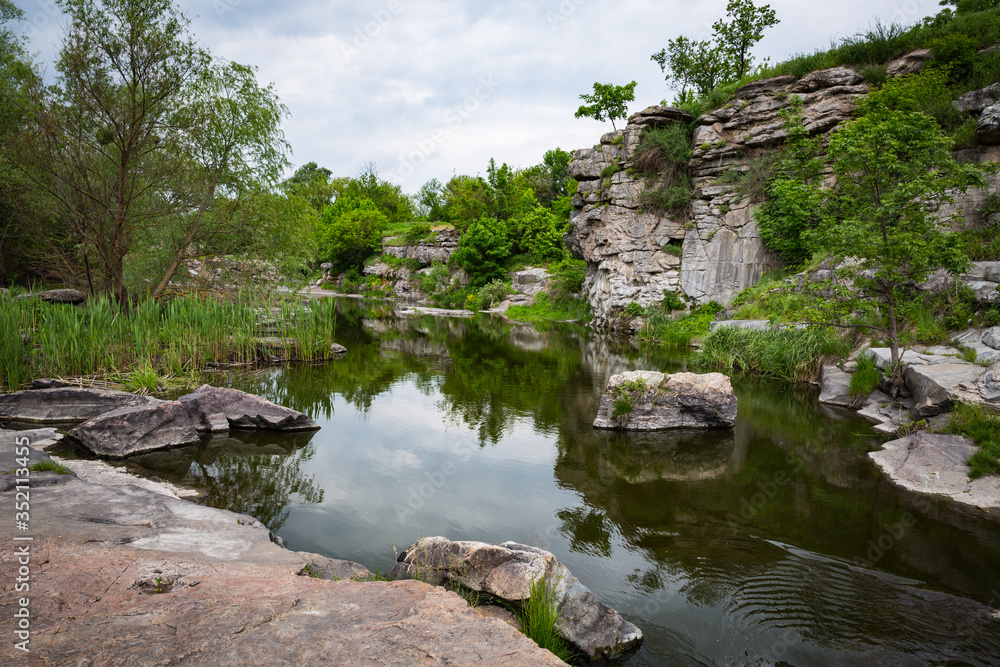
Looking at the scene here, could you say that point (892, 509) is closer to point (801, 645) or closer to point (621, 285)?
point (801, 645)

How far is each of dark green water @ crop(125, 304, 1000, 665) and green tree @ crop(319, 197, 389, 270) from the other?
142 ft

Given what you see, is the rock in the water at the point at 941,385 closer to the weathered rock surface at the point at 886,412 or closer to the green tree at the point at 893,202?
the weathered rock surface at the point at 886,412

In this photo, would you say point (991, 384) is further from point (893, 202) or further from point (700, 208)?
point (700, 208)

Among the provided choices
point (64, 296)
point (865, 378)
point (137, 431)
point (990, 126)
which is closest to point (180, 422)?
point (137, 431)

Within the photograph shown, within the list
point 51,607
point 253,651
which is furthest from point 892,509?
point 51,607

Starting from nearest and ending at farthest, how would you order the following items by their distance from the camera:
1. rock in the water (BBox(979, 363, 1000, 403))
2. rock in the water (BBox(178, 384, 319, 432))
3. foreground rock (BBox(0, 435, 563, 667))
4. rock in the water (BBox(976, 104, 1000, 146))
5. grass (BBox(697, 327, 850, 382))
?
foreground rock (BBox(0, 435, 563, 667))
rock in the water (BBox(979, 363, 1000, 403))
rock in the water (BBox(178, 384, 319, 432))
grass (BBox(697, 327, 850, 382))
rock in the water (BBox(976, 104, 1000, 146))

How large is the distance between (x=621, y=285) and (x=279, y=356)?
56.9 ft

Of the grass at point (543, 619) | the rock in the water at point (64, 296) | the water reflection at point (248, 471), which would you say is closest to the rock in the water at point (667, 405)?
the water reflection at point (248, 471)

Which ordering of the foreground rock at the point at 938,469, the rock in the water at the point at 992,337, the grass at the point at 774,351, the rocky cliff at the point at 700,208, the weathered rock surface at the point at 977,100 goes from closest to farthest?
the foreground rock at the point at 938,469, the rock in the water at the point at 992,337, the grass at the point at 774,351, the weathered rock surface at the point at 977,100, the rocky cliff at the point at 700,208

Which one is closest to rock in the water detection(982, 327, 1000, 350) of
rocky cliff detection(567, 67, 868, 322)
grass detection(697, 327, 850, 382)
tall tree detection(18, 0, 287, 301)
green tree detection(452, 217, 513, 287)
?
grass detection(697, 327, 850, 382)

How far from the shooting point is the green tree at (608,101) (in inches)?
1218

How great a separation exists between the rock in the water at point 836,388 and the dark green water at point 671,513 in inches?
17.0

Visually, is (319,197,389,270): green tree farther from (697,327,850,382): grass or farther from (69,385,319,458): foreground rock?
(69,385,319,458): foreground rock

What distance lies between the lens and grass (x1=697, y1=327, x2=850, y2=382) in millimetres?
13633
